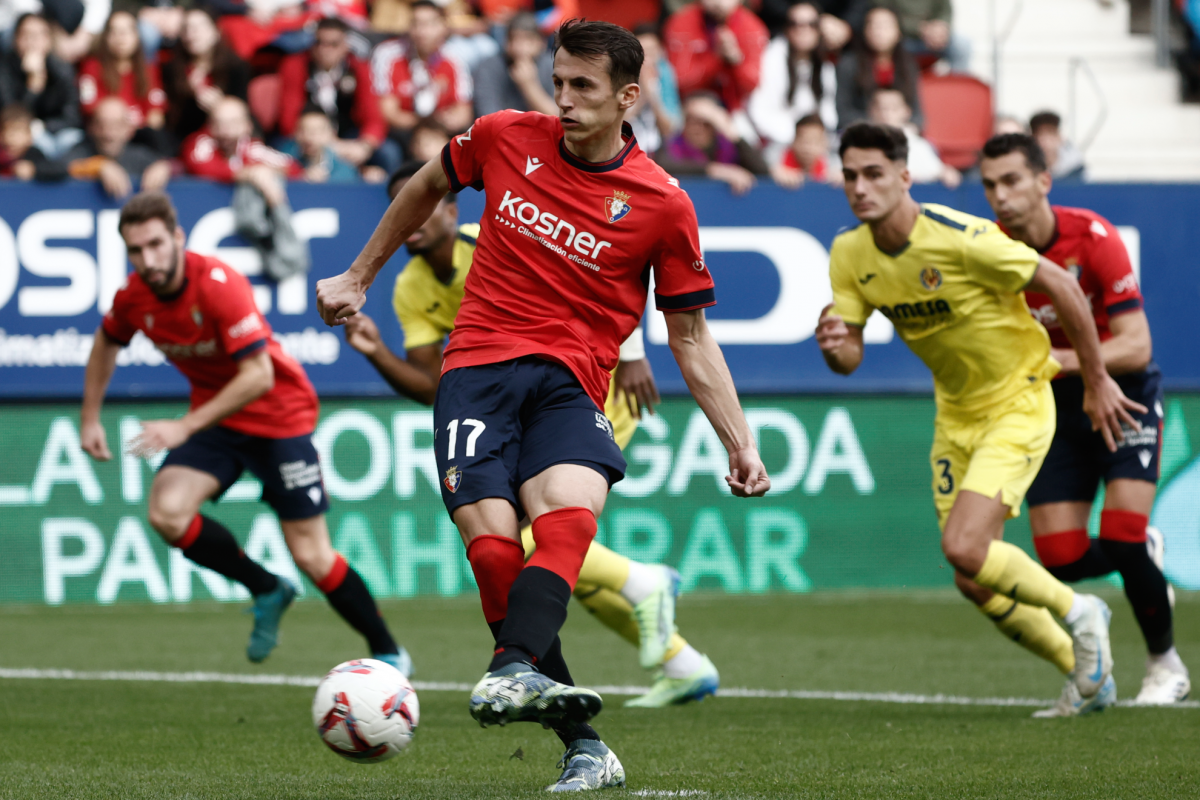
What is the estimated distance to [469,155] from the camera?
5148 millimetres

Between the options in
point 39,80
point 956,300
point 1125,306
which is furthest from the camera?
point 39,80

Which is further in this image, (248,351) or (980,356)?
(248,351)

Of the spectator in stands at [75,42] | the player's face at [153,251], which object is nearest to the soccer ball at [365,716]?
the player's face at [153,251]

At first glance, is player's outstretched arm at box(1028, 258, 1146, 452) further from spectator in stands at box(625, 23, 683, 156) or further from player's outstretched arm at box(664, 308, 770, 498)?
spectator in stands at box(625, 23, 683, 156)

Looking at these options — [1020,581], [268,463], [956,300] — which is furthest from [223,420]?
[1020,581]

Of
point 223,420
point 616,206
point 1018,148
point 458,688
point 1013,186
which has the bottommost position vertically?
point 458,688

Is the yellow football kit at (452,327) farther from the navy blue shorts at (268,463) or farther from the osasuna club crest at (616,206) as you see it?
the osasuna club crest at (616,206)

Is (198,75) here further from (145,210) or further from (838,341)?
(838,341)

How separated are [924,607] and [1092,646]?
4942 mm

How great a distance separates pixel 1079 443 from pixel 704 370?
3461 mm

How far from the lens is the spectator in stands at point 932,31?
15.8m

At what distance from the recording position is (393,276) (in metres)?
12.1

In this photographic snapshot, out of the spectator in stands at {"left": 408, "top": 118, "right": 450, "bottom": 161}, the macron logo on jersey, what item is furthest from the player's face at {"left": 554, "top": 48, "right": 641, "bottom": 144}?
the spectator in stands at {"left": 408, "top": 118, "right": 450, "bottom": 161}

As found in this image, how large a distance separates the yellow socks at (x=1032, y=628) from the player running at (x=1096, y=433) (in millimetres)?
464
